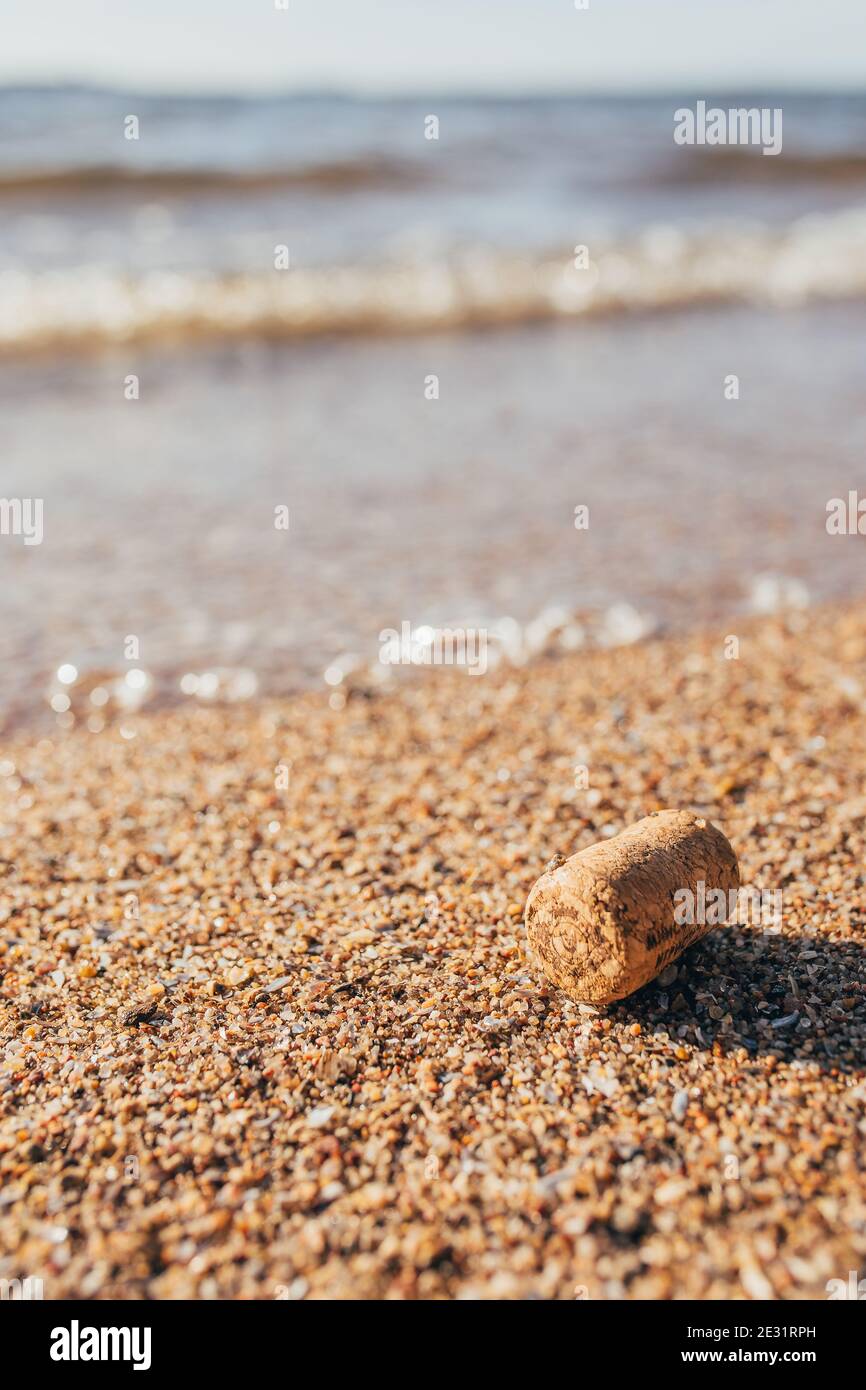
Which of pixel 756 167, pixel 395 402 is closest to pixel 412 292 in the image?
pixel 395 402

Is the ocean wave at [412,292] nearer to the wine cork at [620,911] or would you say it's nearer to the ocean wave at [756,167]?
the ocean wave at [756,167]

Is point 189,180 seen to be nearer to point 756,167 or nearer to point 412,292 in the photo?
point 412,292

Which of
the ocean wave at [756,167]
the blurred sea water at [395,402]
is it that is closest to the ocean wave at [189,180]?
the blurred sea water at [395,402]

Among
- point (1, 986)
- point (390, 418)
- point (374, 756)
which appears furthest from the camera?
point (390, 418)

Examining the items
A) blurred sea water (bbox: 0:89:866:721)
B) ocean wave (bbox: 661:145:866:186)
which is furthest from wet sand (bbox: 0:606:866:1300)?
ocean wave (bbox: 661:145:866:186)

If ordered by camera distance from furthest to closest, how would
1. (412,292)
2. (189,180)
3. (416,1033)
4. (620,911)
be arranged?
(189,180)
(412,292)
(416,1033)
(620,911)
